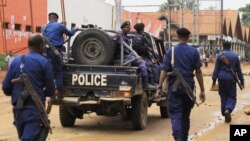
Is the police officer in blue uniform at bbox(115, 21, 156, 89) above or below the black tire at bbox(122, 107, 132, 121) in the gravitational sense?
above

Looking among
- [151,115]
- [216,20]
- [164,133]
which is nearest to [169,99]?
[164,133]

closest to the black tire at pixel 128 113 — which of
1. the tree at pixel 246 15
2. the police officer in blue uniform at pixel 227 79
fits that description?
the police officer in blue uniform at pixel 227 79

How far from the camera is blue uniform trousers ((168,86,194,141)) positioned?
8117mm

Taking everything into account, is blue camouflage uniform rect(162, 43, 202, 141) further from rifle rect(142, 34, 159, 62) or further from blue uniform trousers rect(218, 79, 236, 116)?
blue uniform trousers rect(218, 79, 236, 116)

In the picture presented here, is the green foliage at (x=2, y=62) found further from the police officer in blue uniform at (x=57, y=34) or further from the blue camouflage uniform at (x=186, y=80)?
the blue camouflage uniform at (x=186, y=80)

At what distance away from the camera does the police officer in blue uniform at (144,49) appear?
11.5 m

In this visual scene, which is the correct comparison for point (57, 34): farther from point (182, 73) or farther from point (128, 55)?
point (182, 73)

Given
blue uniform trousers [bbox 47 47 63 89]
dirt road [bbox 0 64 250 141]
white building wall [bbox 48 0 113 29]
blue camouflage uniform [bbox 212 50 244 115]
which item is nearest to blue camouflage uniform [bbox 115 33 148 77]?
dirt road [bbox 0 64 250 141]

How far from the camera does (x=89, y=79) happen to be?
35.1ft

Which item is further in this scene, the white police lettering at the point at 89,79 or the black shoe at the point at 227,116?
the black shoe at the point at 227,116

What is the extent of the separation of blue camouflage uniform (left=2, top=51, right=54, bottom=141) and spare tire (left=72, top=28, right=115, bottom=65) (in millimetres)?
4638

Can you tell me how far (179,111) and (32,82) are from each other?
8.78 ft

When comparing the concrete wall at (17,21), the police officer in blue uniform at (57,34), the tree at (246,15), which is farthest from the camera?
the tree at (246,15)

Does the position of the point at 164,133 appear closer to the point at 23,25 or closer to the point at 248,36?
the point at 23,25
